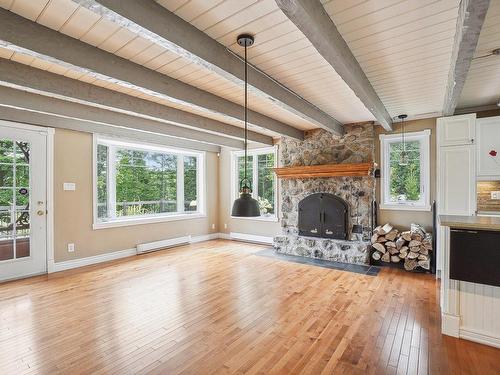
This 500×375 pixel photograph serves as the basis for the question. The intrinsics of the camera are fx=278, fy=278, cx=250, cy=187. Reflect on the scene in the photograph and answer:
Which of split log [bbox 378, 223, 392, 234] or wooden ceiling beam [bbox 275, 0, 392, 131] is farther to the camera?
split log [bbox 378, 223, 392, 234]

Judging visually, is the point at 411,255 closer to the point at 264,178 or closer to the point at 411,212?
the point at 411,212

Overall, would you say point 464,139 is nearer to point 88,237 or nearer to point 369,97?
point 369,97

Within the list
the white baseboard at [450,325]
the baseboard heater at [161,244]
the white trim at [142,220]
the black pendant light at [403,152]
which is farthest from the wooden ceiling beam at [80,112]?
the white baseboard at [450,325]

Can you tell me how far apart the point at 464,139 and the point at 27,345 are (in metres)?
5.46

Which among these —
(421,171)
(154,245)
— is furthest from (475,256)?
(154,245)

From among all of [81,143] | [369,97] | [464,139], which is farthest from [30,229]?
[464,139]

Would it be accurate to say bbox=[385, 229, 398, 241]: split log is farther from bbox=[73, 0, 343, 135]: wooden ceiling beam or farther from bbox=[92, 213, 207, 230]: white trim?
bbox=[92, 213, 207, 230]: white trim

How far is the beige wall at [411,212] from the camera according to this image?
4699 millimetres

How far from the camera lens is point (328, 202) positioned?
5305 mm

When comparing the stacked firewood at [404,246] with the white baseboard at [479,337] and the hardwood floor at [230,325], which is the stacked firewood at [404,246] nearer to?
the hardwood floor at [230,325]

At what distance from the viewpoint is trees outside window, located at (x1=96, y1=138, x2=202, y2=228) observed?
522cm

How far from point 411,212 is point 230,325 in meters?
3.83

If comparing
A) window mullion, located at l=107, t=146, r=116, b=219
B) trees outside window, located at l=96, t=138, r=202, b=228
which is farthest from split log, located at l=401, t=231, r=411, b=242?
window mullion, located at l=107, t=146, r=116, b=219

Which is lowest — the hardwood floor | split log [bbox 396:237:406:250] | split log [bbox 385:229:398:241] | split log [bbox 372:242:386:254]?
the hardwood floor
